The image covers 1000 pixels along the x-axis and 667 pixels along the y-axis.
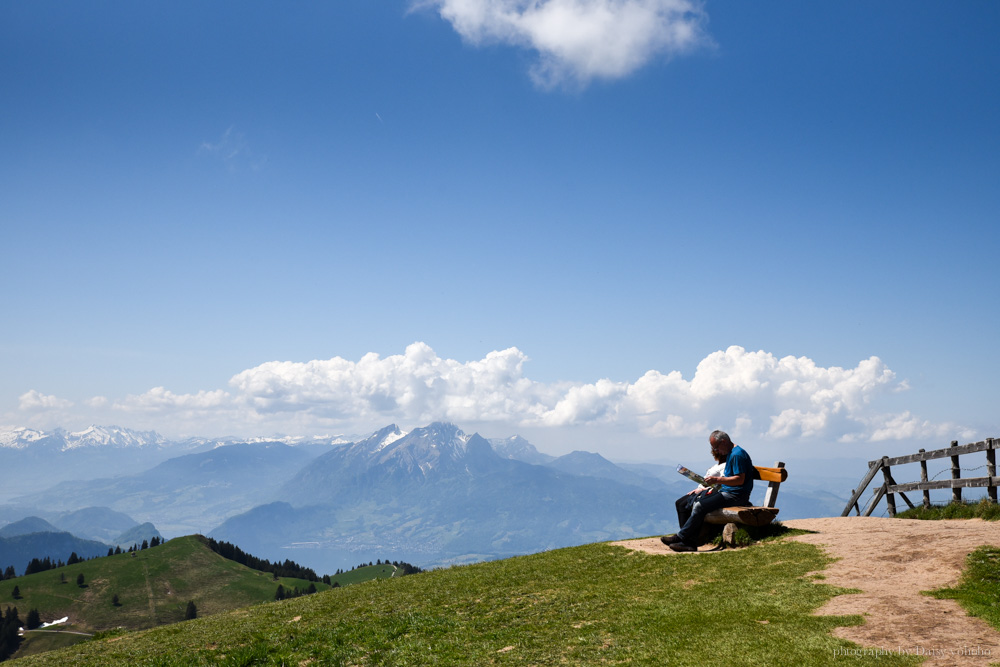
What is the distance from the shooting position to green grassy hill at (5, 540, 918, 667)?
350 inches

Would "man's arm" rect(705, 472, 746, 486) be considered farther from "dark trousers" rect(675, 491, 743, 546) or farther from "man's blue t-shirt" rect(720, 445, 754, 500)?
"dark trousers" rect(675, 491, 743, 546)

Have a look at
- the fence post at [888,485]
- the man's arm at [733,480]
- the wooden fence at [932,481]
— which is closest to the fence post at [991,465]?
the wooden fence at [932,481]

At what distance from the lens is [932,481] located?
68.8 ft

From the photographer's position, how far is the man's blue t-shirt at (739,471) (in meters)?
16.9

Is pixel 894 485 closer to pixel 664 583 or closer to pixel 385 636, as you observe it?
pixel 664 583

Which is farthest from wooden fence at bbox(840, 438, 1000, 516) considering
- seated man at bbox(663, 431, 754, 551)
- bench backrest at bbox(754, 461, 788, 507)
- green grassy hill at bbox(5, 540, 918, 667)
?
green grassy hill at bbox(5, 540, 918, 667)

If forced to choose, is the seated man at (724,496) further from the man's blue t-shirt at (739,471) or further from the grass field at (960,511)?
the grass field at (960,511)

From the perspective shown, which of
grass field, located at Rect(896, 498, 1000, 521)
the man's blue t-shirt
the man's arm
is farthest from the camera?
grass field, located at Rect(896, 498, 1000, 521)

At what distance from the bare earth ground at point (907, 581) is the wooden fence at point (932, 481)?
6.75ft

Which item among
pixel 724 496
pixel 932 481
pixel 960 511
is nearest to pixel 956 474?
pixel 932 481

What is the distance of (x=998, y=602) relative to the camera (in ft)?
30.1

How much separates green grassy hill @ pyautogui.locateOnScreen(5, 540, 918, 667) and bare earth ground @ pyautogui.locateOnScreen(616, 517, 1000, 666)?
0.42 m

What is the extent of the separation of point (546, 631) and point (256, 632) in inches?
303

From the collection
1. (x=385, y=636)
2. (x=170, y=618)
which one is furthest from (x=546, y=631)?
(x=170, y=618)
